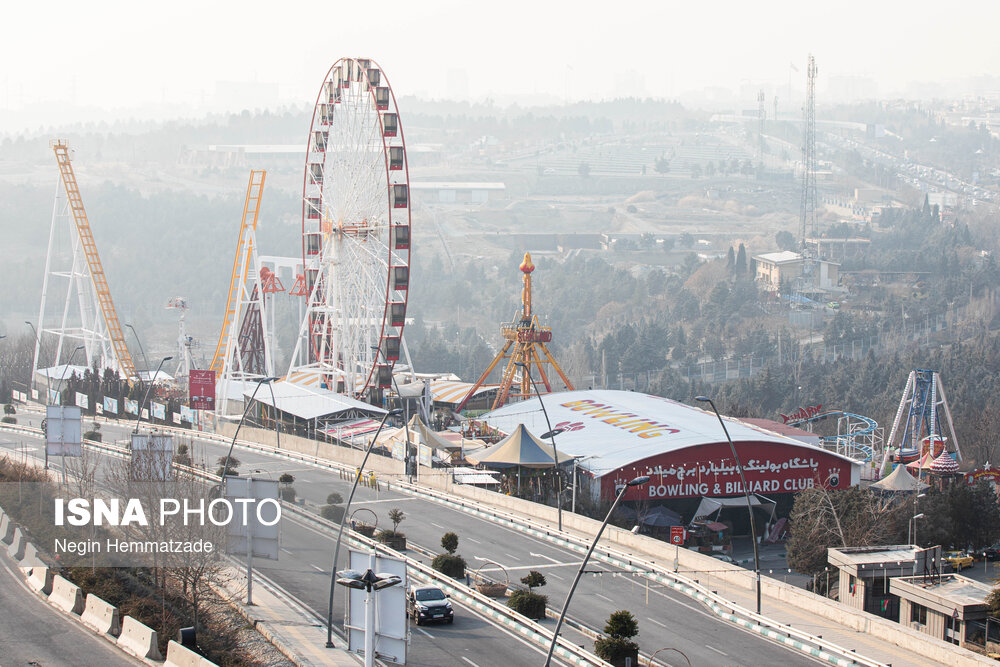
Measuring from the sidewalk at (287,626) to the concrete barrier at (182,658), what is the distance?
8.67ft

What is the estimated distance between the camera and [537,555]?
4769 cm

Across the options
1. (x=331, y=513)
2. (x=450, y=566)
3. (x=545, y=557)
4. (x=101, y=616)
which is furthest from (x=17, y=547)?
(x=545, y=557)

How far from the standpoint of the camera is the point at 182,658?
32062mm

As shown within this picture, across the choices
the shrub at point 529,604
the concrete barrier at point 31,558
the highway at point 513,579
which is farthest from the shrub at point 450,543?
the concrete barrier at point 31,558

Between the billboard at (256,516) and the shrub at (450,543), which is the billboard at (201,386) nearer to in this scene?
the shrub at (450,543)

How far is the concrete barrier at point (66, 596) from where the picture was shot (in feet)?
120

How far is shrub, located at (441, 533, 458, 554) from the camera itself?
46125mm

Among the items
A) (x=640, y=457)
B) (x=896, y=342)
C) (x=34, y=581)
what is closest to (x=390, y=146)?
(x=640, y=457)

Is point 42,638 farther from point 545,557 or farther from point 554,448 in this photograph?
point 554,448

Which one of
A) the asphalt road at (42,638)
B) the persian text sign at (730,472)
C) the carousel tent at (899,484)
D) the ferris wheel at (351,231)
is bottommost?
the carousel tent at (899,484)

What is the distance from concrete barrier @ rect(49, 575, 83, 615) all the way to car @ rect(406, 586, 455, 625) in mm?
8816

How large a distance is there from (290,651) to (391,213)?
4858 centimetres

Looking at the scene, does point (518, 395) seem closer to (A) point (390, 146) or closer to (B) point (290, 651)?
(A) point (390, 146)

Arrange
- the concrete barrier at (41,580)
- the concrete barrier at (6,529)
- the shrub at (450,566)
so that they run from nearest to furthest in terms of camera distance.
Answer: the concrete barrier at (41,580), the shrub at (450,566), the concrete barrier at (6,529)
